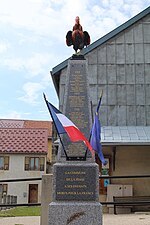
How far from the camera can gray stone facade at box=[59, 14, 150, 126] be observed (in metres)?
14.7

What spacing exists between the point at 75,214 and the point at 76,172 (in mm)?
830

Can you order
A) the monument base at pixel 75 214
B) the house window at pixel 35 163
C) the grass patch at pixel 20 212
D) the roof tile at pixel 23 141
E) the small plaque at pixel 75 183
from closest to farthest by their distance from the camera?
the monument base at pixel 75 214 → the small plaque at pixel 75 183 → the grass patch at pixel 20 212 → the roof tile at pixel 23 141 → the house window at pixel 35 163

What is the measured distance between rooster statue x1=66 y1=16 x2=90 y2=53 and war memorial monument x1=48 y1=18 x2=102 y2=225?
0.61m

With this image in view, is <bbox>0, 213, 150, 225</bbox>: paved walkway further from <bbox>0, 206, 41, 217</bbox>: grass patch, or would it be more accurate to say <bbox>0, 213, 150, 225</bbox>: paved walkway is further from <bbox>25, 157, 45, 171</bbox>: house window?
<bbox>25, 157, 45, 171</bbox>: house window

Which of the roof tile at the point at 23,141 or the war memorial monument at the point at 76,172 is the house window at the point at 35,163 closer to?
the roof tile at the point at 23,141

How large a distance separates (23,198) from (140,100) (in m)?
18.2

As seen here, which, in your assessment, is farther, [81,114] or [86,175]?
[81,114]

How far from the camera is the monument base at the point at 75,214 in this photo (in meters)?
6.12

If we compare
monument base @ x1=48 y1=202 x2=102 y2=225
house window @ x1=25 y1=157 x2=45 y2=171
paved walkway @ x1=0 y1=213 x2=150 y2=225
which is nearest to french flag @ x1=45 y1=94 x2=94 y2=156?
monument base @ x1=48 y1=202 x2=102 y2=225

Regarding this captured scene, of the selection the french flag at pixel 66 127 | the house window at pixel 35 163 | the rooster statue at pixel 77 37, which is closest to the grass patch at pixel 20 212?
the french flag at pixel 66 127

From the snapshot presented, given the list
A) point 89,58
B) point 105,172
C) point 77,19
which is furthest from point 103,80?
point 77,19

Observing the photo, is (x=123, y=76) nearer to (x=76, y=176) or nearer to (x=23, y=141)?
(x=76, y=176)

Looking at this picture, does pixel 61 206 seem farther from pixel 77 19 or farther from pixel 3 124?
pixel 3 124

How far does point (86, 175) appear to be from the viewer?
6.53m
